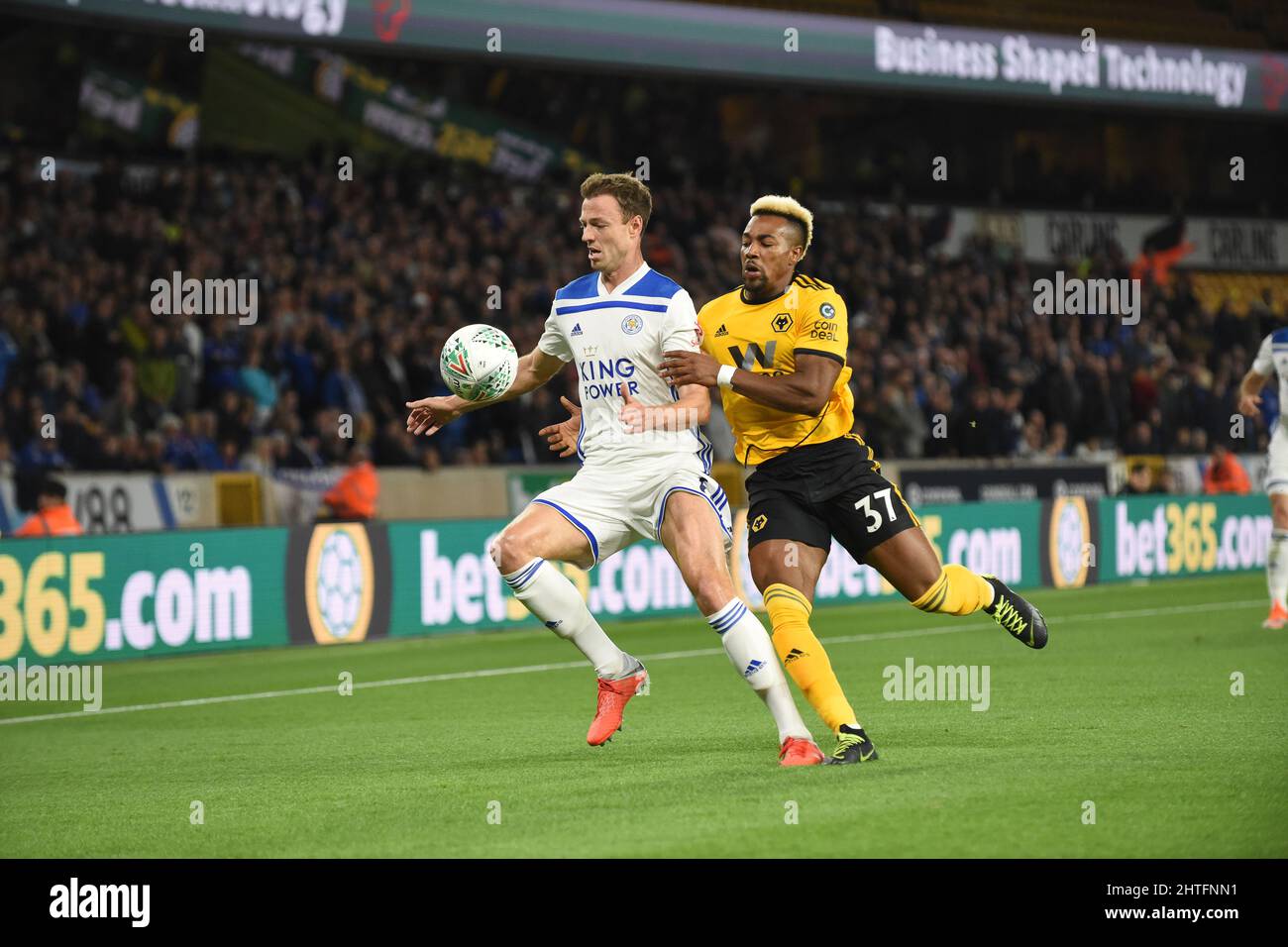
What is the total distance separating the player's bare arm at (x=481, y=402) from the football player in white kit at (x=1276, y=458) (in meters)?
5.95

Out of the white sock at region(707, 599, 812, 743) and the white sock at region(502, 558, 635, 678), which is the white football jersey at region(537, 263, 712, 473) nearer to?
→ the white sock at region(502, 558, 635, 678)

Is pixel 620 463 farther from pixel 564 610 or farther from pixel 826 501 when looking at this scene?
pixel 826 501

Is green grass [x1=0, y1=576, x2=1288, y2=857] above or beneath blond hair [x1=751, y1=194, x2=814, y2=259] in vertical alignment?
beneath

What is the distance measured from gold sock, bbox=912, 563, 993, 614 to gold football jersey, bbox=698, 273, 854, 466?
798 millimetres

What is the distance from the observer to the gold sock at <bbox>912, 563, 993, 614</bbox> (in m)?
8.27

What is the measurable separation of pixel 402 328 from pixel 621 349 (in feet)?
47.3

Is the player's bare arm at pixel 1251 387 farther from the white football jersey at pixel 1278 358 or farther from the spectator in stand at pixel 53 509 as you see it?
the spectator in stand at pixel 53 509

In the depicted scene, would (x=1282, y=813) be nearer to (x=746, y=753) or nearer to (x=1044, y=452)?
(x=746, y=753)

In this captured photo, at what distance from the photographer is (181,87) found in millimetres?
28438

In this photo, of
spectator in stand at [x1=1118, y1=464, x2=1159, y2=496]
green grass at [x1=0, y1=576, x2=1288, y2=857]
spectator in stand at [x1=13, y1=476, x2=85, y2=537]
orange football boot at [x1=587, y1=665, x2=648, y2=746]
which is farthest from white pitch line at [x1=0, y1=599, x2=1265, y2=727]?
spectator in stand at [x1=1118, y1=464, x2=1159, y2=496]

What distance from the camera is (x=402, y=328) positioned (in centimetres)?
2220

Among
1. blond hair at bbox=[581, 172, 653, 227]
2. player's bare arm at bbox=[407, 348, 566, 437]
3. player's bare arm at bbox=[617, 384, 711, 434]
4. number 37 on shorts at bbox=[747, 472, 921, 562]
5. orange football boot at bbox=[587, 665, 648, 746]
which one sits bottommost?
orange football boot at bbox=[587, 665, 648, 746]

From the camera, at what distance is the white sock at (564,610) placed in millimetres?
8219

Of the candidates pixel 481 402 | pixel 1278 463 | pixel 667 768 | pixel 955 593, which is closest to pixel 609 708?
pixel 667 768
